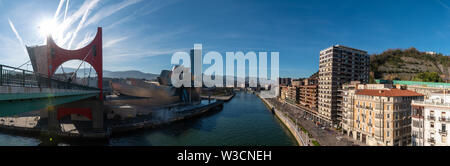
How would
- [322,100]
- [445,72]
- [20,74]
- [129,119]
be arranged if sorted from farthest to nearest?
[445,72]
[322,100]
[129,119]
[20,74]

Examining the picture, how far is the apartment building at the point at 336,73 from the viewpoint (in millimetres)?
22703

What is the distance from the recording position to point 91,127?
18.8m

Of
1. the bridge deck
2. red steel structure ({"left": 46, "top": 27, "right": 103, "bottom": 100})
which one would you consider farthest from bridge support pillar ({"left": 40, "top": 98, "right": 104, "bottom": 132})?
the bridge deck

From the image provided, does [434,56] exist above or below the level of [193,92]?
above

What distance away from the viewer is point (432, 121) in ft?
39.2

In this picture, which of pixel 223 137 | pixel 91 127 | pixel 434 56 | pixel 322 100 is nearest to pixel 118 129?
pixel 91 127

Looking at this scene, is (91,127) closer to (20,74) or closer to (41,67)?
(41,67)

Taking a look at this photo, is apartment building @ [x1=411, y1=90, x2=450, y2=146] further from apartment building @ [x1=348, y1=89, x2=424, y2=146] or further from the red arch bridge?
the red arch bridge

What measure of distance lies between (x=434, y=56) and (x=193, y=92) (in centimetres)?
6391

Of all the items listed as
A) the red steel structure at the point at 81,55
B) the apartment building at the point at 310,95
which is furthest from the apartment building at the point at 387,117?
the red steel structure at the point at 81,55

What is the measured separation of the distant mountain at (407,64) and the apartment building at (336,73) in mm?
21914

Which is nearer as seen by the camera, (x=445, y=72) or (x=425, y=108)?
(x=425, y=108)

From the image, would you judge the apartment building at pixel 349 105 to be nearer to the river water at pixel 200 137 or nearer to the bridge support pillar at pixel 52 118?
the river water at pixel 200 137

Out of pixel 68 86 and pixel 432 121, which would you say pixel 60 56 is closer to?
pixel 68 86
